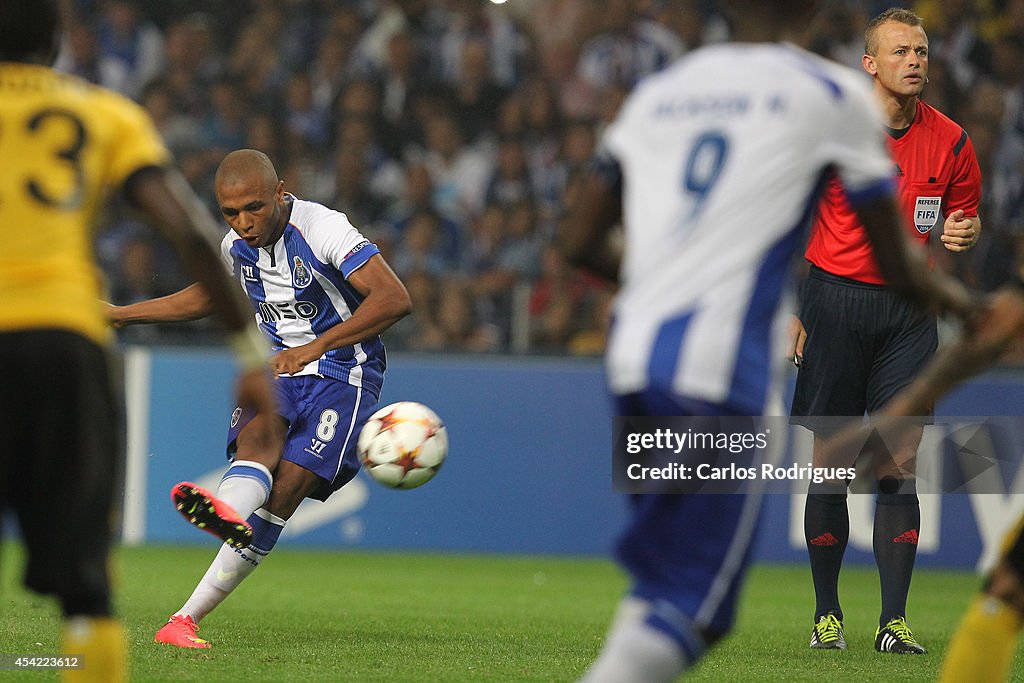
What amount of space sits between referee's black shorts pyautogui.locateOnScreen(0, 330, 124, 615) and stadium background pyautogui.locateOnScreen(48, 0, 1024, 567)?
8224 millimetres

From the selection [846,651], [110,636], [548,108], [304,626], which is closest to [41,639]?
[304,626]

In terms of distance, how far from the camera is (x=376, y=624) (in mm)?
7266

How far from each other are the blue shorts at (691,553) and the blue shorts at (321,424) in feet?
11.0

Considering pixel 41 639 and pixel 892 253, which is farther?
pixel 41 639

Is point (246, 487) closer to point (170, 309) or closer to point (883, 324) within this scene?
point (170, 309)

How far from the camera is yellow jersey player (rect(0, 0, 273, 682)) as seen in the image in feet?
10.6

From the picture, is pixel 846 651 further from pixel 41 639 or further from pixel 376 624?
pixel 41 639

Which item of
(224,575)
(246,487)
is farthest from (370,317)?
(224,575)

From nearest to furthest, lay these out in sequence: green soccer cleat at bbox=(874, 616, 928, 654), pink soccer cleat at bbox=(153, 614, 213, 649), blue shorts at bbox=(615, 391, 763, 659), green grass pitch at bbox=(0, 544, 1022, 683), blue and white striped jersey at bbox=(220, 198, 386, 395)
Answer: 1. blue shorts at bbox=(615, 391, 763, 659)
2. green grass pitch at bbox=(0, 544, 1022, 683)
3. pink soccer cleat at bbox=(153, 614, 213, 649)
4. green soccer cleat at bbox=(874, 616, 928, 654)
5. blue and white striped jersey at bbox=(220, 198, 386, 395)

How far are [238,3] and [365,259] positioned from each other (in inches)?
356

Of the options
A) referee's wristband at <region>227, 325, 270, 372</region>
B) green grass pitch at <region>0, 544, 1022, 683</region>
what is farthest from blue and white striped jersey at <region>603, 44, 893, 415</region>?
green grass pitch at <region>0, 544, 1022, 683</region>

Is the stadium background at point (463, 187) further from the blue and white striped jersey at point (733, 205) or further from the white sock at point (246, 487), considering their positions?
the blue and white striped jersey at point (733, 205)

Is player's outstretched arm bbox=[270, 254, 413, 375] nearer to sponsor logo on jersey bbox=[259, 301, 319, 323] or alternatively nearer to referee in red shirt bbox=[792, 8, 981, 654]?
sponsor logo on jersey bbox=[259, 301, 319, 323]

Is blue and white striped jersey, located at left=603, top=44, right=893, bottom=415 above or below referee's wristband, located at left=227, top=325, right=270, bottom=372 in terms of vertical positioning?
above
